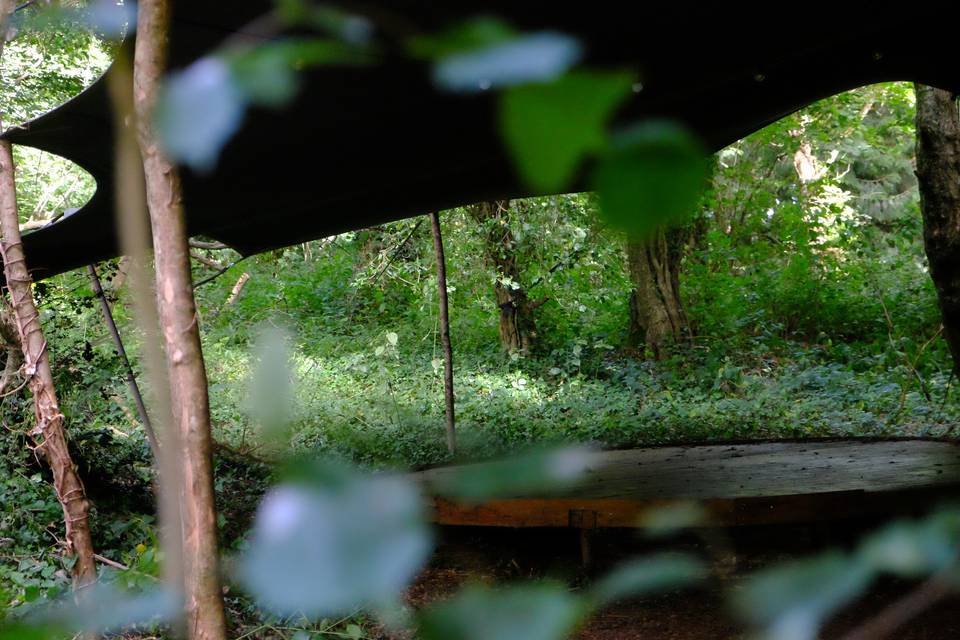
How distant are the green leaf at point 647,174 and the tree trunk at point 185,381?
1.46 meters

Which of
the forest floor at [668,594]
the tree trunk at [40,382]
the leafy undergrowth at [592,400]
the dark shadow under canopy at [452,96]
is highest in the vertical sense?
the dark shadow under canopy at [452,96]

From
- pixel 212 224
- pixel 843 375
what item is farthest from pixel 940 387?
pixel 212 224

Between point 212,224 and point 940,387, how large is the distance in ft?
21.2

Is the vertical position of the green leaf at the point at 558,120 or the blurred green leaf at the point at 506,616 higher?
the green leaf at the point at 558,120

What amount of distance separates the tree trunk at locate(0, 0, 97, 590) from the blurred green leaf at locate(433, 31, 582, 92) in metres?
3.84

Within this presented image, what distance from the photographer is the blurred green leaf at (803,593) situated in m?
0.27

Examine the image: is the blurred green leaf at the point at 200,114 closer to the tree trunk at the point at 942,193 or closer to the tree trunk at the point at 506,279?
the tree trunk at the point at 942,193

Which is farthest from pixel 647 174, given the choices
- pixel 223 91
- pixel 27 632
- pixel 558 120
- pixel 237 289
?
pixel 237 289

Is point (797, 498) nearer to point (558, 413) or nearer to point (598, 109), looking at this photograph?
point (598, 109)

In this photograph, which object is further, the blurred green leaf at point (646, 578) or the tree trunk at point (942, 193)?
the tree trunk at point (942, 193)

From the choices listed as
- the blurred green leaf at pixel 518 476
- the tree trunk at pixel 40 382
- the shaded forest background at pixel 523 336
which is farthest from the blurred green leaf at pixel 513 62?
the shaded forest background at pixel 523 336

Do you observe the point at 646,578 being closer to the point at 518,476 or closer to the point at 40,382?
the point at 518,476

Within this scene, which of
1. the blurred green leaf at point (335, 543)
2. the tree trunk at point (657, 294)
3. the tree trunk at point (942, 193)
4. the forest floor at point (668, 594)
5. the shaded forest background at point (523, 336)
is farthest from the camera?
the tree trunk at point (657, 294)

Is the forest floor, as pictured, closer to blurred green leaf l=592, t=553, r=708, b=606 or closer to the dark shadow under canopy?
the dark shadow under canopy
